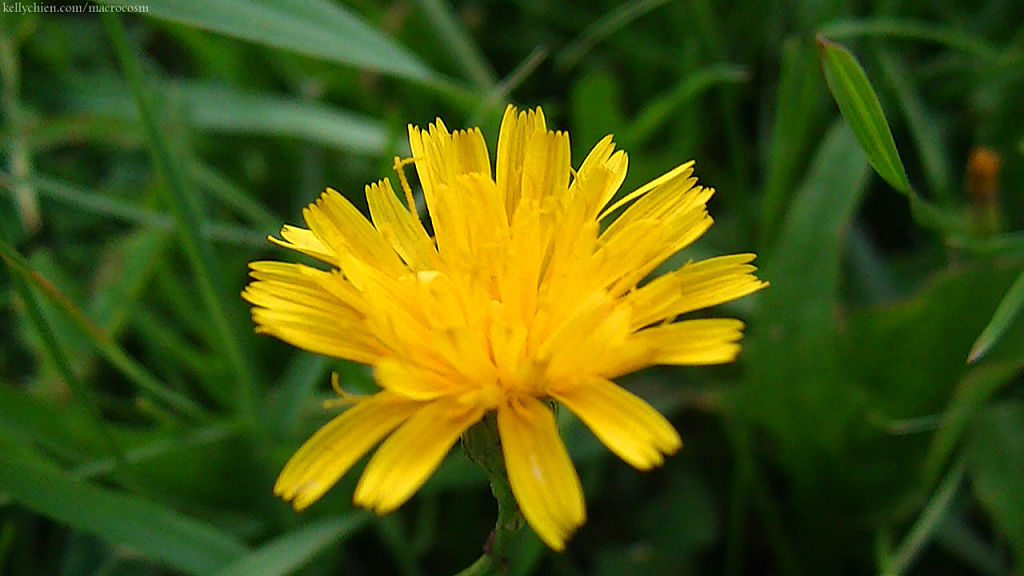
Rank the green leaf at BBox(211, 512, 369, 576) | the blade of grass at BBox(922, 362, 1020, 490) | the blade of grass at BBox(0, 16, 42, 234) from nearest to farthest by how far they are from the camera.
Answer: the green leaf at BBox(211, 512, 369, 576) < the blade of grass at BBox(922, 362, 1020, 490) < the blade of grass at BBox(0, 16, 42, 234)

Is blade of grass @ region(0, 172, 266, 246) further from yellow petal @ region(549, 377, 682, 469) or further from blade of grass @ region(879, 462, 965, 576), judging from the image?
blade of grass @ region(879, 462, 965, 576)

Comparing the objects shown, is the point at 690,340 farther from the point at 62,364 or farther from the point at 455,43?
the point at 455,43

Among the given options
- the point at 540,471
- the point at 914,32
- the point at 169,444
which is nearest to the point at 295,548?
the point at 169,444

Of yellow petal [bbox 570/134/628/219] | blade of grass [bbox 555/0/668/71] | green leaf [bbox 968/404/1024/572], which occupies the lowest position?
green leaf [bbox 968/404/1024/572]

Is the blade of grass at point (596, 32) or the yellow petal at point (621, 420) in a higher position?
the blade of grass at point (596, 32)

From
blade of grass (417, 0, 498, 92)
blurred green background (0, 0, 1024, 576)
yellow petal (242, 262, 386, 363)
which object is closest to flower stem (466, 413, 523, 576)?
yellow petal (242, 262, 386, 363)

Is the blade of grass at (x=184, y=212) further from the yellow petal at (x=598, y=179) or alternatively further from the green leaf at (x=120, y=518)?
the yellow petal at (x=598, y=179)

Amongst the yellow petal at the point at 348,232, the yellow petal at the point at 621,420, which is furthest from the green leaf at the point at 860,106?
the yellow petal at the point at 348,232
